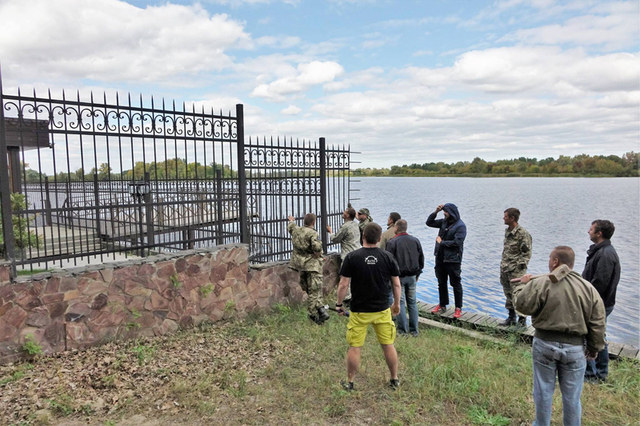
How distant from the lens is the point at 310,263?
7293 millimetres

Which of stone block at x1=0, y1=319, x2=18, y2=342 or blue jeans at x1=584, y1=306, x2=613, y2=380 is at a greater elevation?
stone block at x1=0, y1=319, x2=18, y2=342

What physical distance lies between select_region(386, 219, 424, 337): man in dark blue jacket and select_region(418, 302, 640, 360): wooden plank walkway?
Result: 0.93m

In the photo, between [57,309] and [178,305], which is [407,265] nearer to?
[178,305]

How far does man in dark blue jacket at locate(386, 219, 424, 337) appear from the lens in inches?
264

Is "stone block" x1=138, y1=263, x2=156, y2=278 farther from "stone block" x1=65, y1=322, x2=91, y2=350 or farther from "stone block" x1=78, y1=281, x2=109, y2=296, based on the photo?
"stone block" x1=65, y1=322, x2=91, y2=350

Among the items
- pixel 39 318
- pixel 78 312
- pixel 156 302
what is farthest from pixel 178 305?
pixel 39 318

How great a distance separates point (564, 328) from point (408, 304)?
364cm

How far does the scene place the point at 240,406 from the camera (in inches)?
170

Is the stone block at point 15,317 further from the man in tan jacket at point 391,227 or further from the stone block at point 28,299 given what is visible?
the man in tan jacket at point 391,227

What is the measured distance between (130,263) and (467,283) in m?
12.7

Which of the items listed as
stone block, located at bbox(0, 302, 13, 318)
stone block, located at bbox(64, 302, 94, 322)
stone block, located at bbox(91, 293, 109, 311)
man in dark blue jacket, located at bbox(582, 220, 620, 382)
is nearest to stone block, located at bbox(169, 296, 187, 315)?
stone block, located at bbox(91, 293, 109, 311)

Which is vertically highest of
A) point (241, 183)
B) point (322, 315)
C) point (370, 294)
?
point (241, 183)

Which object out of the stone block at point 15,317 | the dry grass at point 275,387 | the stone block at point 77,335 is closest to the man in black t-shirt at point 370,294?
the dry grass at point 275,387

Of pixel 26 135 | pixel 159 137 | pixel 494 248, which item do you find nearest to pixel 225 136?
pixel 159 137
